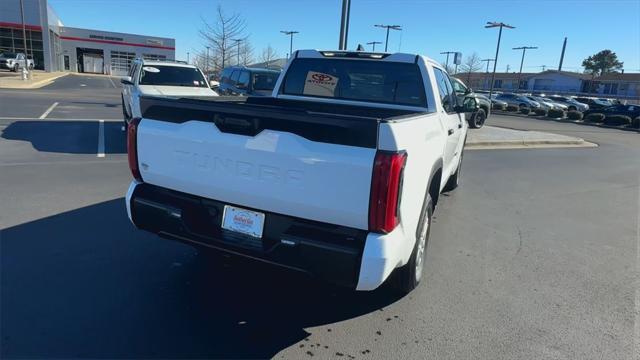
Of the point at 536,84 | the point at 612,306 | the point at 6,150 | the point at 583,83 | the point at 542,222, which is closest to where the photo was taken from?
the point at 612,306

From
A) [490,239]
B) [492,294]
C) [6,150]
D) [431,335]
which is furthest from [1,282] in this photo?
[6,150]

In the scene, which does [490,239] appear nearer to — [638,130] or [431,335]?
[431,335]

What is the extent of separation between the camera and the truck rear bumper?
2559 millimetres

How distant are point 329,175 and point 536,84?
329ft

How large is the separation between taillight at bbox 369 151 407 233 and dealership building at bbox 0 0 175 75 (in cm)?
5315

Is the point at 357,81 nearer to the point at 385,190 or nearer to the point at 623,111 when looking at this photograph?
the point at 385,190

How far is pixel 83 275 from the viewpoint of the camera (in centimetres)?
Answer: 353

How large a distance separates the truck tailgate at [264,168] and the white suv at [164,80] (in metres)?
7.50

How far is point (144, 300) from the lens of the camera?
325 cm

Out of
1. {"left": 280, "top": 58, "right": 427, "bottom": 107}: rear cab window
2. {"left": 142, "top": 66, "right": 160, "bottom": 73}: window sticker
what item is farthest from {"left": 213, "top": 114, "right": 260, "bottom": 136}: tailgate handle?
{"left": 142, "top": 66, "right": 160, "bottom": 73}: window sticker

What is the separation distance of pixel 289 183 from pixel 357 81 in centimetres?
252

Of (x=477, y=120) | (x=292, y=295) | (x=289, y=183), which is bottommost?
(x=292, y=295)

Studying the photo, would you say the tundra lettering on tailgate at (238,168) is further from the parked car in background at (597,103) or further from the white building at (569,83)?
the white building at (569,83)

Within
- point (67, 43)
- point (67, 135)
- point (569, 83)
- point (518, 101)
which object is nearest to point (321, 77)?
point (67, 135)
